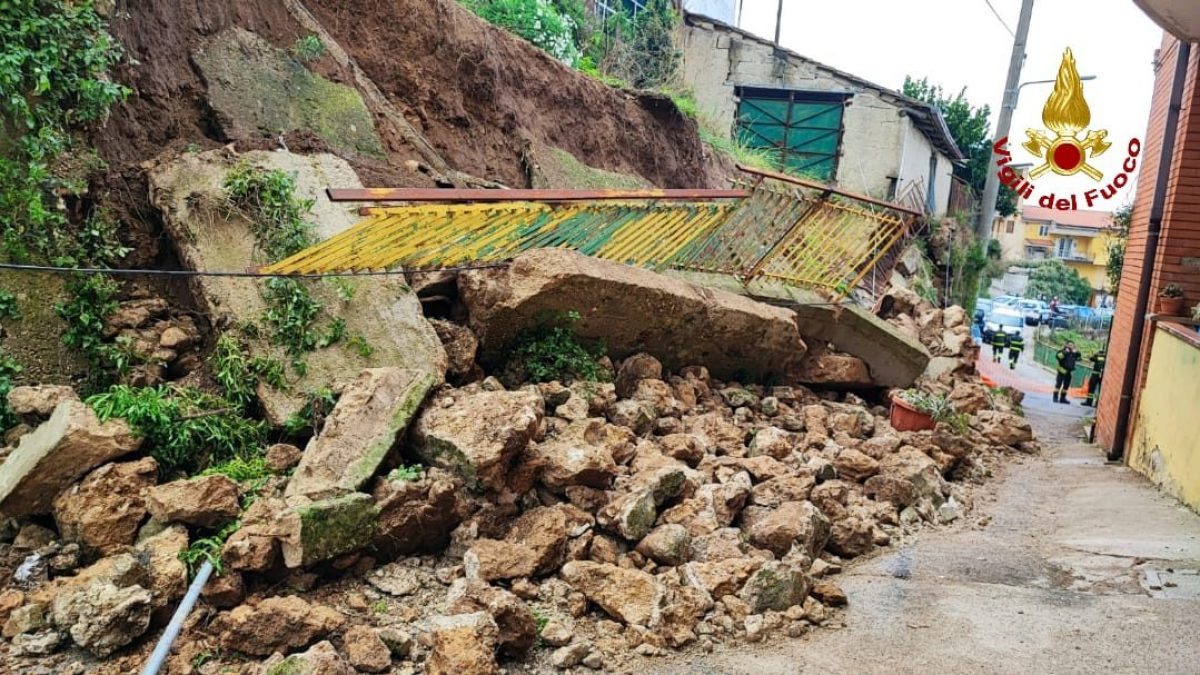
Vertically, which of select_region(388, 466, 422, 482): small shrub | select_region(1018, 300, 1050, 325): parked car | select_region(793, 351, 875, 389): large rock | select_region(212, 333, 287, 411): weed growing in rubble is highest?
select_region(1018, 300, 1050, 325): parked car

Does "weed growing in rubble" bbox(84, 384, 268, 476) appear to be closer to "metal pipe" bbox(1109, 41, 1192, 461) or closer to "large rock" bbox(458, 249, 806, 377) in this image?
"large rock" bbox(458, 249, 806, 377)

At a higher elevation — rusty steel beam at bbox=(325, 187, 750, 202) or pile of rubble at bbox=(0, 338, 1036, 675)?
rusty steel beam at bbox=(325, 187, 750, 202)

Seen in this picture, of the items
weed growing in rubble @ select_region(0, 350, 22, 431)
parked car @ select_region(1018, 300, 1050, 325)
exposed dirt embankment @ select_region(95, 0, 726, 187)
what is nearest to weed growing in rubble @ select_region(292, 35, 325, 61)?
exposed dirt embankment @ select_region(95, 0, 726, 187)

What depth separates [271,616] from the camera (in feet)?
8.94

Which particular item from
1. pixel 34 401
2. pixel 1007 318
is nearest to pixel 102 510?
pixel 34 401

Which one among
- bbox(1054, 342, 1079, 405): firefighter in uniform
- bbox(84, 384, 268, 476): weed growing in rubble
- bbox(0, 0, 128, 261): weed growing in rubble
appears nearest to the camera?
bbox(84, 384, 268, 476): weed growing in rubble

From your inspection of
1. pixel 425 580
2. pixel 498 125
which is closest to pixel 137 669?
pixel 425 580

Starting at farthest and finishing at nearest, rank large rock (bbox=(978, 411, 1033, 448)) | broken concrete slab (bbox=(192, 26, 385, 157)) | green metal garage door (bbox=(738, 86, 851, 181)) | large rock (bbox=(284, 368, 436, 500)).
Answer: green metal garage door (bbox=(738, 86, 851, 181)) < large rock (bbox=(978, 411, 1033, 448)) < broken concrete slab (bbox=(192, 26, 385, 157)) < large rock (bbox=(284, 368, 436, 500))

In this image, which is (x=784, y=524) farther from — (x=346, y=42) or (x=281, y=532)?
(x=346, y=42)

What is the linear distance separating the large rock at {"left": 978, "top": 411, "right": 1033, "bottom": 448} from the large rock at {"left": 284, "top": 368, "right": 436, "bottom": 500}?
584cm

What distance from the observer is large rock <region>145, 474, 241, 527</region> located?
10.0ft

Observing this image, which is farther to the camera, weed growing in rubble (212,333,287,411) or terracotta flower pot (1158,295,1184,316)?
terracotta flower pot (1158,295,1184,316)

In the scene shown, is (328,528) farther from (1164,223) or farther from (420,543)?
(1164,223)

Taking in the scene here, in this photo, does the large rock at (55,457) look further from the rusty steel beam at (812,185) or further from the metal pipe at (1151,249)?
the metal pipe at (1151,249)
